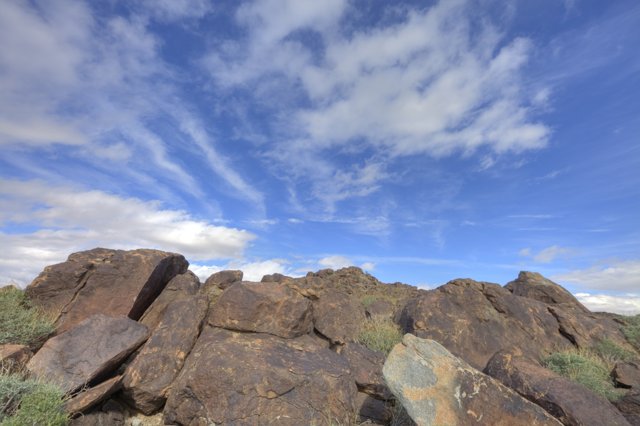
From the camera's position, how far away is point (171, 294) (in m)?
11.4

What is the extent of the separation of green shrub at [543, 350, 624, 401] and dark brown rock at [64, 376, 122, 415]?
10353 millimetres

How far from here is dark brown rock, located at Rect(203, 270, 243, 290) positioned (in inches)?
516

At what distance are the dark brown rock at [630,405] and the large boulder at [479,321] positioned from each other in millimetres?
3218

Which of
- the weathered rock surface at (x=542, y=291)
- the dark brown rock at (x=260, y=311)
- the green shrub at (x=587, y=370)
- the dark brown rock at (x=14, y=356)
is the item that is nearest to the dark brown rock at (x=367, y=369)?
the dark brown rock at (x=260, y=311)

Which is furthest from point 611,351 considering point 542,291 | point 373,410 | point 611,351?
point 373,410

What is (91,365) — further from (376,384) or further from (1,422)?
(376,384)

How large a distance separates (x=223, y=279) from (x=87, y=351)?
534cm

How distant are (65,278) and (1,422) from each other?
16.3 feet

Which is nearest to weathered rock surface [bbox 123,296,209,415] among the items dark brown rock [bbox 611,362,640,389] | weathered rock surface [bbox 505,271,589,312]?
dark brown rock [bbox 611,362,640,389]

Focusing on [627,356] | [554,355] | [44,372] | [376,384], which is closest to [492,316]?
[554,355]

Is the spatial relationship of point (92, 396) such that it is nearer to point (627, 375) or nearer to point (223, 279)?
point (223, 279)

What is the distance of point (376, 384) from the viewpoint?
8.56 metres

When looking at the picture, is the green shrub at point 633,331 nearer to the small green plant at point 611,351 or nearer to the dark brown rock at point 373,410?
the small green plant at point 611,351

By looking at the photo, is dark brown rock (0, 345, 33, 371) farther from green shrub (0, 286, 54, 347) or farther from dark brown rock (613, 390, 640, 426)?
dark brown rock (613, 390, 640, 426)
